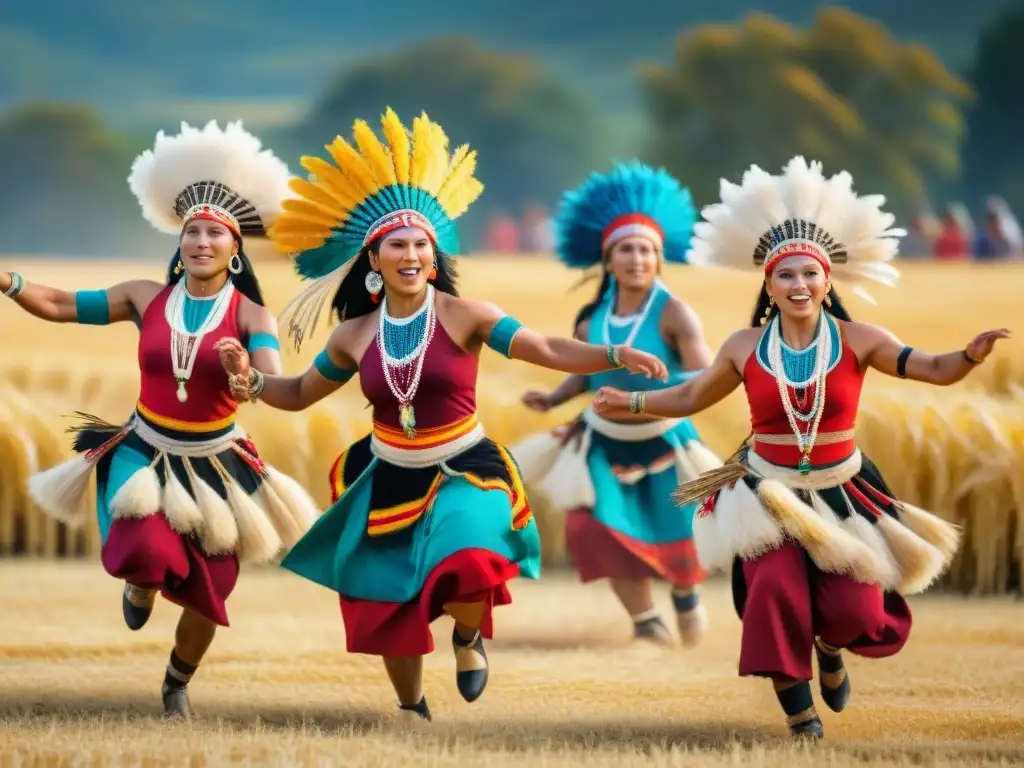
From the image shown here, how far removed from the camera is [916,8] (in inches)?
1010

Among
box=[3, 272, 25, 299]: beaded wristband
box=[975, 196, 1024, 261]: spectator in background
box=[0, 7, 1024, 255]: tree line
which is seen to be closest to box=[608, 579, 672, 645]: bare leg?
box=[3, 272, 25, 299]: beaded wristband

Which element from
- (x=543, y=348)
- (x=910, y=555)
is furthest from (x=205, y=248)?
(x=910, y=555)

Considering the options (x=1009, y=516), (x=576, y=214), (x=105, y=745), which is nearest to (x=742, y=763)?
(x=105, y=745)

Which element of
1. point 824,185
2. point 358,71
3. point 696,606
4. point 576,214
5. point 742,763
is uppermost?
point 358,71

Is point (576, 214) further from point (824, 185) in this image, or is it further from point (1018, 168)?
point (1018, 168)

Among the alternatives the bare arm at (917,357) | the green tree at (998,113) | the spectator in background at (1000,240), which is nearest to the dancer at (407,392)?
the bare arm at (917,357)

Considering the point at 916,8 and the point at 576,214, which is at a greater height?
the point at 916,8

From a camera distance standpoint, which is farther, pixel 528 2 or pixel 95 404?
pixel 528 2

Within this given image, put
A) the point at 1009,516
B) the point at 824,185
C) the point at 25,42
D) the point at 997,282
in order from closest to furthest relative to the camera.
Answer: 1. the point at 824,185
2. the point at 1009,516
3. the point at 997,282
4. the point at 25,42

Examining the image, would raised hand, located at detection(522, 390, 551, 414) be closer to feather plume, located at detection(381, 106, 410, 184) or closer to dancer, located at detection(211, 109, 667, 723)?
dancer, located at detection(211, 109, 667, 723)

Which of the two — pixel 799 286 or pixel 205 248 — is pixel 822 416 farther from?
pixel 205 248

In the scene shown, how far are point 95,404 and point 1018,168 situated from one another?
19.1 metres

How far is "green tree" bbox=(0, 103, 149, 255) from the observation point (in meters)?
25.1

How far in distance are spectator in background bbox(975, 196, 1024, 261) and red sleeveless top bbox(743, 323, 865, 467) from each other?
16.0 metres
